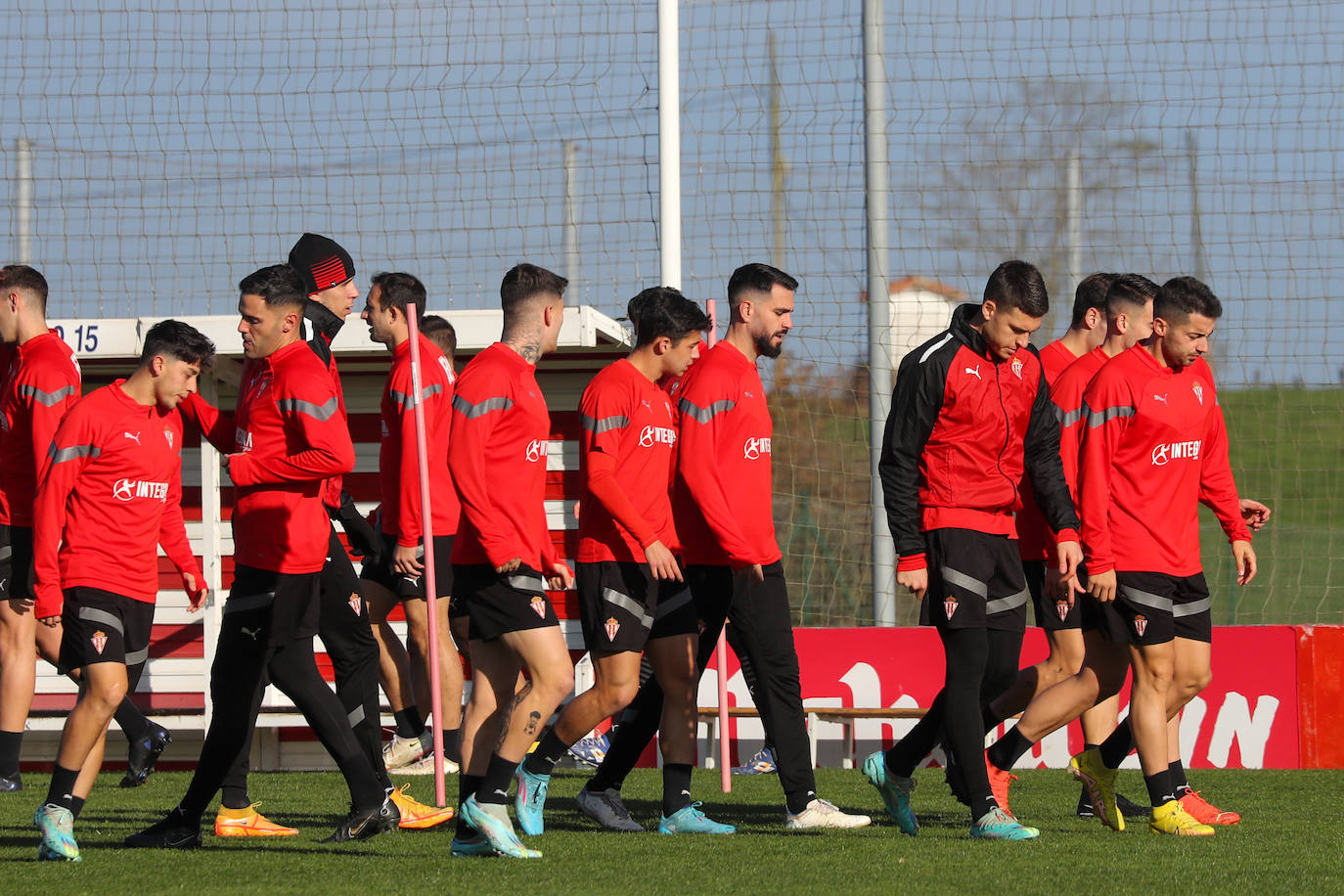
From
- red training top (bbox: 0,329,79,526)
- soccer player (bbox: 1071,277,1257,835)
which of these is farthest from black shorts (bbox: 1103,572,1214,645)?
red training top (bbox: 0,329,79,526)


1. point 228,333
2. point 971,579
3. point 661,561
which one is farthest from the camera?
point 228,333

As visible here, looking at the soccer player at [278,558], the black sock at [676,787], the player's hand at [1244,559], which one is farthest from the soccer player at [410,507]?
the player's hand at [1244,559]

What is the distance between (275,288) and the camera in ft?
20.4

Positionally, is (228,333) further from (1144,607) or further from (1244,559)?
(1244,559)

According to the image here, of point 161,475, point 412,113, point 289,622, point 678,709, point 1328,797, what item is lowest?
point 1328,797

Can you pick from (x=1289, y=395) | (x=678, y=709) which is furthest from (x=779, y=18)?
(x=678, y=709)

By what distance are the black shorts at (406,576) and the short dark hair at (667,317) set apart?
2.04 m

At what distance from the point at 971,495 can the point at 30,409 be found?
14.7ft

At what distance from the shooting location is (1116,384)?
6605 mm

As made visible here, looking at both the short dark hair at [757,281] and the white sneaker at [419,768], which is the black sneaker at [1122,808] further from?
the white sneaker at [419,768]

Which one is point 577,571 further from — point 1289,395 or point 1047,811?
point 1289,395

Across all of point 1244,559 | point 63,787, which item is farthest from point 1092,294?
point 63,787

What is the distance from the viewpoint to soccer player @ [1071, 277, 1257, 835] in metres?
6.53

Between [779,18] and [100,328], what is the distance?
4.78 m
